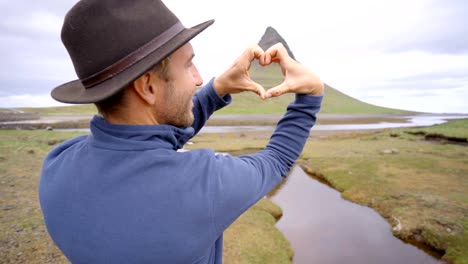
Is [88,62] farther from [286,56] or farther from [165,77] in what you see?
[286,56]

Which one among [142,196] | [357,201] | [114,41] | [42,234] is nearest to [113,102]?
[114,41]

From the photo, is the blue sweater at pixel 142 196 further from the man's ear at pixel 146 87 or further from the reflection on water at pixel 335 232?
the reflection on water at pixel 335 232

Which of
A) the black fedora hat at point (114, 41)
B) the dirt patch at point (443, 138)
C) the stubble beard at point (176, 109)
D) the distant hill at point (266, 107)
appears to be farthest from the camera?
the distant hill at point (266, 107)

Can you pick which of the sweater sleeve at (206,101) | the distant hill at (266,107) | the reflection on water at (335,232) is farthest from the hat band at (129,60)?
the distant hill at (266,107)

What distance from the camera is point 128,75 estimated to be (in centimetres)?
163

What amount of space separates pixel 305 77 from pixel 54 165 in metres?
1.71

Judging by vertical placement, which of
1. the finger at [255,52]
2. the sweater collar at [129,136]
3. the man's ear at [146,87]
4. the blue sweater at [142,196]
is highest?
the finger at [255,52]

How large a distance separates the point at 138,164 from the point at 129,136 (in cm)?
20

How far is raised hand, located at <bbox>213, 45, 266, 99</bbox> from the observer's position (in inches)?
86.9

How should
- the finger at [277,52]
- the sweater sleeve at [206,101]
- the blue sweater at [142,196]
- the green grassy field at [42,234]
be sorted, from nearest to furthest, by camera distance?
the blue sweater at [142,196] < the finger at [277,52] < the sweater sleeve at [206,101] < the green grassy field at [42,234]

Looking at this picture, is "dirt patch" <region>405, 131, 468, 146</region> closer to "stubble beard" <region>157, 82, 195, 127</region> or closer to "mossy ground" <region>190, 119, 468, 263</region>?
"mossy ground" <region>190, 119, 468, 263</region>

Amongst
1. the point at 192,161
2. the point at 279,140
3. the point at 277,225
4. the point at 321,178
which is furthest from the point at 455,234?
the point at 192,161

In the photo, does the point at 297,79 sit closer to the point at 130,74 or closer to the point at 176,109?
the point at 176,109

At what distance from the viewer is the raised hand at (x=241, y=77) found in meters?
2.21
